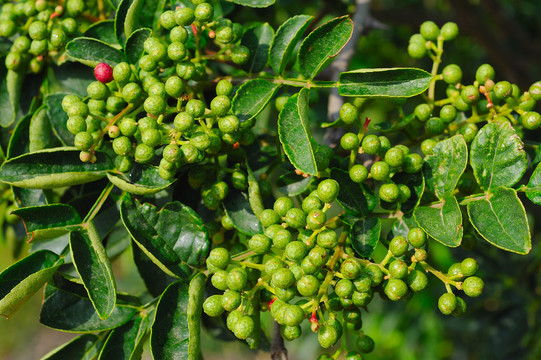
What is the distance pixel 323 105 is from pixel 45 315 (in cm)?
145

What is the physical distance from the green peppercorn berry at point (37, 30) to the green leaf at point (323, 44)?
2.34 feet

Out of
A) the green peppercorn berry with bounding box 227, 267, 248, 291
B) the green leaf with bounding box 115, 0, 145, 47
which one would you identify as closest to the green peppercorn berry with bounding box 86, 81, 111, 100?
the green leaf with bounding box 115, 0, 145, 47

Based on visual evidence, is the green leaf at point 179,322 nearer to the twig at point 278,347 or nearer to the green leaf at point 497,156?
the twig at point 278,347

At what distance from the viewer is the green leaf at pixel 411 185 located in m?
1.27

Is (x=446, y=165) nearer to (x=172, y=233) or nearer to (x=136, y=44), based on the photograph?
(x=172, y=233)

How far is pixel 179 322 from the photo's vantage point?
48.1 inches

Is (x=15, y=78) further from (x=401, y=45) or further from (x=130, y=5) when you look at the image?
(x=401, y=45)

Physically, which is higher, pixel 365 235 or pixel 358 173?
pixel 358 173

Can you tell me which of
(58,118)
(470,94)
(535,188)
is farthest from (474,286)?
(58,118)

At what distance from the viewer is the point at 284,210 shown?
1.21 m

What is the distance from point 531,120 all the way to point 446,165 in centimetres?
25

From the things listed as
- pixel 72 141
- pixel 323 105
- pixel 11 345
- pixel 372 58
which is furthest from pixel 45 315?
pixel 11 345

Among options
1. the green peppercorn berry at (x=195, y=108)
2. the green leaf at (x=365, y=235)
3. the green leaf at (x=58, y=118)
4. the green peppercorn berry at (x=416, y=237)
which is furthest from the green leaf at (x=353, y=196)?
the green leaf at (x=58, y=118)

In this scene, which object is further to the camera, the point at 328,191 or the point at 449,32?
the point at 449,32
